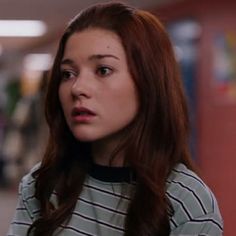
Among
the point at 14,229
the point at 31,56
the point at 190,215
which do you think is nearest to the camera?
the point at 190,215

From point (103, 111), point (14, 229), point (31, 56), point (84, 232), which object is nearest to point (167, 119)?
point (103, 111)

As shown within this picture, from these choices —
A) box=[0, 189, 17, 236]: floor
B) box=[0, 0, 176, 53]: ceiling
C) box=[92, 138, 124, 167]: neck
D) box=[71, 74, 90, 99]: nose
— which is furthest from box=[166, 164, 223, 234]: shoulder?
box=[0, 0, 176, 53]: ceiling

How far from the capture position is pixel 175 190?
114 centimetres

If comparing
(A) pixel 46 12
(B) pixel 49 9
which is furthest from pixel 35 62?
(B) pixel 49 9

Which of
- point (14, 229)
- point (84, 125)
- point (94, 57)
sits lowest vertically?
point (14, 229)

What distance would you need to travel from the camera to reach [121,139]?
1.20 metres

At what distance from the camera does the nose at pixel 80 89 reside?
1131 millimetres

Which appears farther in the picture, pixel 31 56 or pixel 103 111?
pixel 31 56

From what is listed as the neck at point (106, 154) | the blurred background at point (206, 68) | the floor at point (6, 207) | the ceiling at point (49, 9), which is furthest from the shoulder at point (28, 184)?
the ceiling at point (49, 9)

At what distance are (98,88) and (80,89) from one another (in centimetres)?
3

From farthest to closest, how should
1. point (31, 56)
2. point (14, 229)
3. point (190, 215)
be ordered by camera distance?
1. point (31, 56)
2. point (14, 229)
3. point (190, 215)

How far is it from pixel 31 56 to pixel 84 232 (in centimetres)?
1104

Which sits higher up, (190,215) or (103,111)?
(103,111)

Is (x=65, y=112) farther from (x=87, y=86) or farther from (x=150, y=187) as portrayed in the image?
(x=150, y=187)
